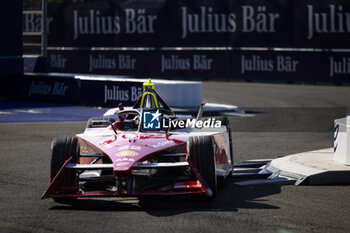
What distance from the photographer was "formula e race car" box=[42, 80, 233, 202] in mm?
8547

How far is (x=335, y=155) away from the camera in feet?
35.2

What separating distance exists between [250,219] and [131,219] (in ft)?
4.02

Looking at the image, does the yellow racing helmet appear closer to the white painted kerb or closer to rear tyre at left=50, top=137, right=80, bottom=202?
rear tyre at left=50, top=137, right=80, bottom=202

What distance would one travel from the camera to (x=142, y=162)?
8.96 meters

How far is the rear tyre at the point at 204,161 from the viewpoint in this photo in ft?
28.6

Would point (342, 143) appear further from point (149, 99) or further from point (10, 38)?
point (10, 38)

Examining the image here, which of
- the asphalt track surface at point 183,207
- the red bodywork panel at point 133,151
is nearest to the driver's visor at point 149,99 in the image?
the red bodywork panel at point 133,151

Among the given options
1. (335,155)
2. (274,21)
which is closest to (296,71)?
(274,21)

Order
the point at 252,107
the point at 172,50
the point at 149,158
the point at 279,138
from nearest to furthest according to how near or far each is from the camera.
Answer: the point at 149,158 → the point at 279,138 → the point at 252,107 → the point at 172,50

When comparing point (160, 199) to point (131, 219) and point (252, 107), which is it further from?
point (252, 107)

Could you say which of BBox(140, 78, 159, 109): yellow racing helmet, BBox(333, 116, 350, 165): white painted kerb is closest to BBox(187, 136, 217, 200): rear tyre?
BBox(140, 78, 159, 109): yellow racing helmet

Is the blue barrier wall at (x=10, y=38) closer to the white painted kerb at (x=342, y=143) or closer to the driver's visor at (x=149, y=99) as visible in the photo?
the driver's visor at (x=149, y=99)

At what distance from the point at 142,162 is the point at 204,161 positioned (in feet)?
2.45

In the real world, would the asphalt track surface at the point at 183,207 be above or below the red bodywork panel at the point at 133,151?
below
